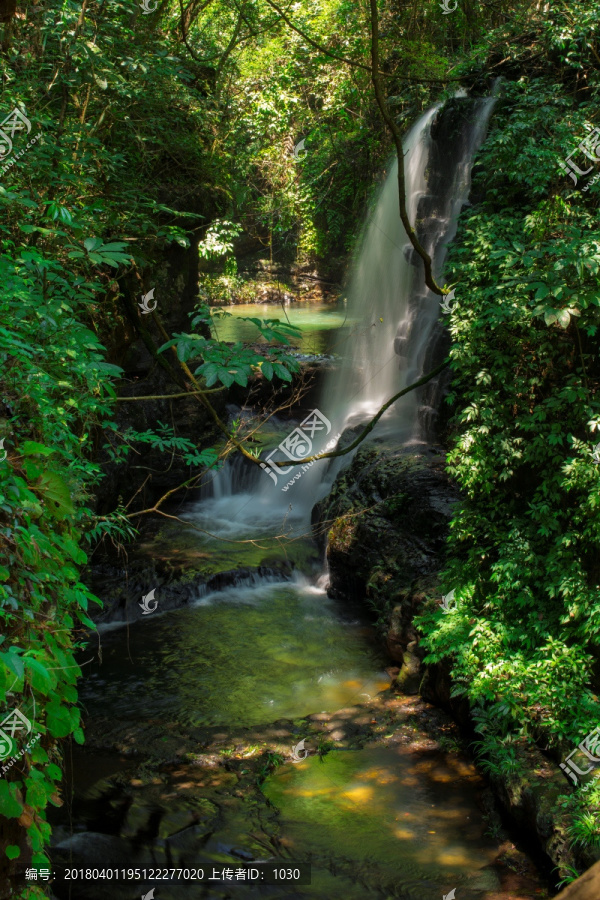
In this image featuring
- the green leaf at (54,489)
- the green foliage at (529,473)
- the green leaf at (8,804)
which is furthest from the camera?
the green foliage at (529,473)

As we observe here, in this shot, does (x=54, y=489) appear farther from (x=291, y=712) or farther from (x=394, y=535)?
(x=394, y=535)

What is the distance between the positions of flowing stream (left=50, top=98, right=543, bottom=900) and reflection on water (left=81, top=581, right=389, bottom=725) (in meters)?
0.02

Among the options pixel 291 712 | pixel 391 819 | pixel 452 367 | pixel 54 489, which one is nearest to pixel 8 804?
pixel 54 489

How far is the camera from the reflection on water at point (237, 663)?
6.41 meters

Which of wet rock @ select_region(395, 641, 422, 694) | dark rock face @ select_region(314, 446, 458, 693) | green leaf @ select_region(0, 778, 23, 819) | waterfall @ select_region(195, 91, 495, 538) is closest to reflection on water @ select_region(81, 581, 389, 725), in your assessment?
wet rock @ select_region(395, 641, 422, 694)

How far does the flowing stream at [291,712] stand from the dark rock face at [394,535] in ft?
1.26

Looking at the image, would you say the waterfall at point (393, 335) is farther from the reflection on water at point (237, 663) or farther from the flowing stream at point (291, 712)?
the reflection on water at point (237, 663)

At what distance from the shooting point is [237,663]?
713 cm

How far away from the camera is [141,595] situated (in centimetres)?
845

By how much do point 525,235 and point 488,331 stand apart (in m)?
0.99

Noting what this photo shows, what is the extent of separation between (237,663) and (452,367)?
3.75m

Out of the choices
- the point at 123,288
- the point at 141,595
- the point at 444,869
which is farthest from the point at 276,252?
the point at 444,869

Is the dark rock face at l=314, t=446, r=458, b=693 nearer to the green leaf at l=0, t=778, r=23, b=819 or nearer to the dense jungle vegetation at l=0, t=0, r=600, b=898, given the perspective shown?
the dense jungle vegetation at l=0, t=0, r=600, b=898

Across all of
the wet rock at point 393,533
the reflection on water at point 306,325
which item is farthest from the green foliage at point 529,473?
the reflection on water at point 306,325
